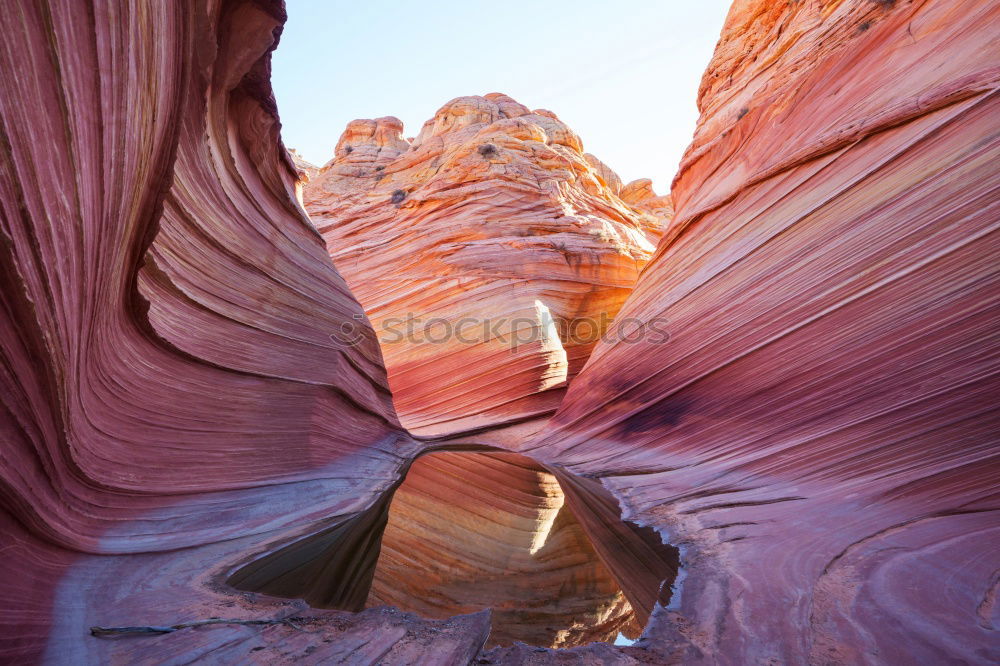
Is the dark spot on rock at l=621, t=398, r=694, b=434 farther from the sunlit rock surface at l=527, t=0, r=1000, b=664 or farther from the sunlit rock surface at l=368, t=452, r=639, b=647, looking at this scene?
the sunlit rock surface at l=368, t=452, r=639, b=647

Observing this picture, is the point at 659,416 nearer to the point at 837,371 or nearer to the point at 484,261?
the point at 837,371

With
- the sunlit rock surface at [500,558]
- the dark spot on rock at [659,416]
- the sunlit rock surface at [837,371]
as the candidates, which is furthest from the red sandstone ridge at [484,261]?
the dark spot on rock at [659,416]

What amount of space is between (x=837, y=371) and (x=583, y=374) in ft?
11.9

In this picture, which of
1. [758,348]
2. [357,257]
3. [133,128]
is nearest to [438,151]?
[357,257]

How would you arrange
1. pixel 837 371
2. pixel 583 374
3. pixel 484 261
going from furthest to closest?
pixel 484 261 < pixel 583 374 < pixel 837 371

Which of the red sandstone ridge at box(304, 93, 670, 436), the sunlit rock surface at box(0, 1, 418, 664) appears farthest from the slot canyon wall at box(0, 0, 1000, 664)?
the red sandstone ridge at box(304, 93, 670, 436)

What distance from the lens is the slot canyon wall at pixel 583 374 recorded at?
5.55 feet

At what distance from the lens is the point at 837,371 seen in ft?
10.9

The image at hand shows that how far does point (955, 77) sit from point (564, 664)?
413 cm

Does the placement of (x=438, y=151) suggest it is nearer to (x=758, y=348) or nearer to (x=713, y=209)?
(x=713, y=209)

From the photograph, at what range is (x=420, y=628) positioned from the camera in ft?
Answer: 6.31

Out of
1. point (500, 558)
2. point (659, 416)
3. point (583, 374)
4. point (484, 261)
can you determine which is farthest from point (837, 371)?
point (484, 261)

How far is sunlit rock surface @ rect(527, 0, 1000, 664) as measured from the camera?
1.86m

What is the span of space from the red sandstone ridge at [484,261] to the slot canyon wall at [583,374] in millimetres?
1269
